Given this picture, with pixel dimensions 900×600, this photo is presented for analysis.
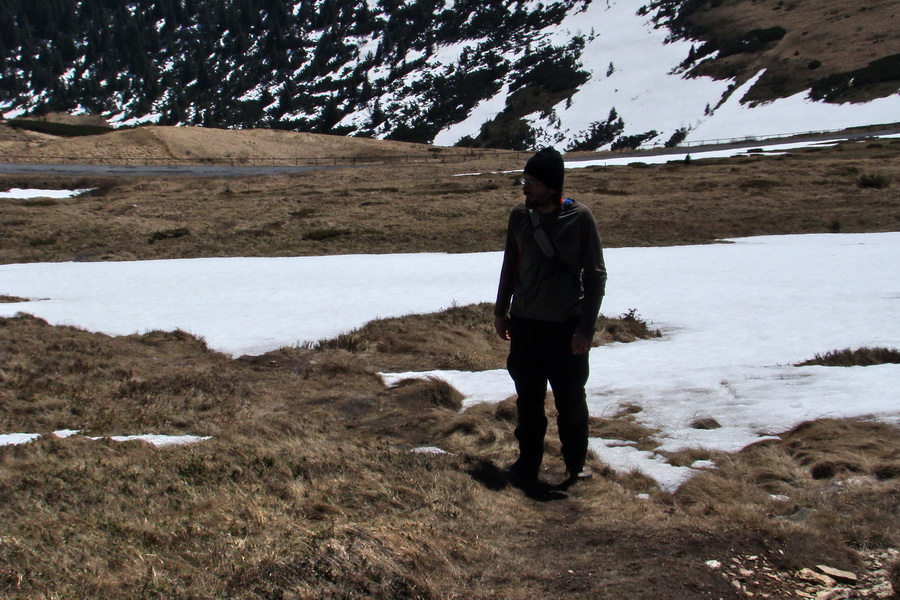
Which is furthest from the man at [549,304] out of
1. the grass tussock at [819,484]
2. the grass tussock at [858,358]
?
the grass tussock at [858,358]

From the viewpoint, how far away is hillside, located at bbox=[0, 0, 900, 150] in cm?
10494

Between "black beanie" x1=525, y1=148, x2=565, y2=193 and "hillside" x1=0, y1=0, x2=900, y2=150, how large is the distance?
87.6 m

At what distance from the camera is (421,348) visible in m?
9.67

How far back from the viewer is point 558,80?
5463 inches

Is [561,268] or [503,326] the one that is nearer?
[561,268]

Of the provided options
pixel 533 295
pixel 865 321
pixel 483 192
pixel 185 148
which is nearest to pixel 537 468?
pixel 533 295

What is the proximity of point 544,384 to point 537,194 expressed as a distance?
1.24 meters

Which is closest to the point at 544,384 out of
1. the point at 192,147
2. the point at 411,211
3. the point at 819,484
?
the point at 819,484

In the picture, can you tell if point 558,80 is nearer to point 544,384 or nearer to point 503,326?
point 503,326

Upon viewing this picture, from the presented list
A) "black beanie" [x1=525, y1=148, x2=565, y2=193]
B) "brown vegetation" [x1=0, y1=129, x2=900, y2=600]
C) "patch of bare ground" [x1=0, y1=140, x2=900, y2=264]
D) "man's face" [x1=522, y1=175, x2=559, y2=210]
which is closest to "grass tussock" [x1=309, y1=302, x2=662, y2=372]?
"brown vegetation" [x1=0, y1=129, x2=900, y2=600]

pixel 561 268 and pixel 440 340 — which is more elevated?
pixel 561 268

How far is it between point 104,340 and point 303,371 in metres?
2.96

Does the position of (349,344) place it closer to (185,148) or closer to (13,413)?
(13,413)

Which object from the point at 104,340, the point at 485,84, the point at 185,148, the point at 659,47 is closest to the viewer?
the point at 104,340
